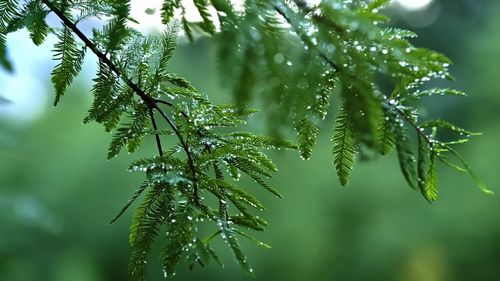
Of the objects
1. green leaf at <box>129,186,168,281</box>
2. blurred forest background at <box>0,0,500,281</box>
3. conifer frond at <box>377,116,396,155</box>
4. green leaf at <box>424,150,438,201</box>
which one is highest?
blurred forest background at <box>0,0,500,281</box>

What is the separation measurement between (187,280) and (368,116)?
4.93 metres

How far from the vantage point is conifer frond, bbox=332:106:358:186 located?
0.79 meters

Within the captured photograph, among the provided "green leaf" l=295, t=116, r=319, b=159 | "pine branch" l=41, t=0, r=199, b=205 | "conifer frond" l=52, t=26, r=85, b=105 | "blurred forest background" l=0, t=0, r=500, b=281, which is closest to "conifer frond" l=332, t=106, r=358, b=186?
"green leaf" l=295, t=116, r=319, b=159

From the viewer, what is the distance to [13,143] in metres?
2.26

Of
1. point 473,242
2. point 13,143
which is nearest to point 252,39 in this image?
point 13,143

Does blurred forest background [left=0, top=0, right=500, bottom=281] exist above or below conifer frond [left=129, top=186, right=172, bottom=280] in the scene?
above

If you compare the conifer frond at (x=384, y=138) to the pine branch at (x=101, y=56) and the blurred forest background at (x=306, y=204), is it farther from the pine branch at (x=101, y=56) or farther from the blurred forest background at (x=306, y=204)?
the blurred forest background at (x=306, y=204)

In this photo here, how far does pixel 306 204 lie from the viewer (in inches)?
210

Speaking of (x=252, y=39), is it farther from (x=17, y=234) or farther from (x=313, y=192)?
(x=313, y=192)

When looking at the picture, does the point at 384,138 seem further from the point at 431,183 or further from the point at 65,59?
the point at 65,59

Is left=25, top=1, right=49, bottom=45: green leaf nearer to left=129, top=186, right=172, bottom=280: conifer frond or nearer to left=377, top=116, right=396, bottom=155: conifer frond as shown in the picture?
left=129, top=186, right=172, bottom=280: conifer frond

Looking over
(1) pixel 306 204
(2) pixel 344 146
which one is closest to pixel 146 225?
(2) pixel 344 146

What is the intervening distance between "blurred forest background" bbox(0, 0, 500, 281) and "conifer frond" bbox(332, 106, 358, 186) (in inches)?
154

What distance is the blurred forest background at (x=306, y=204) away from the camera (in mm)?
4965
